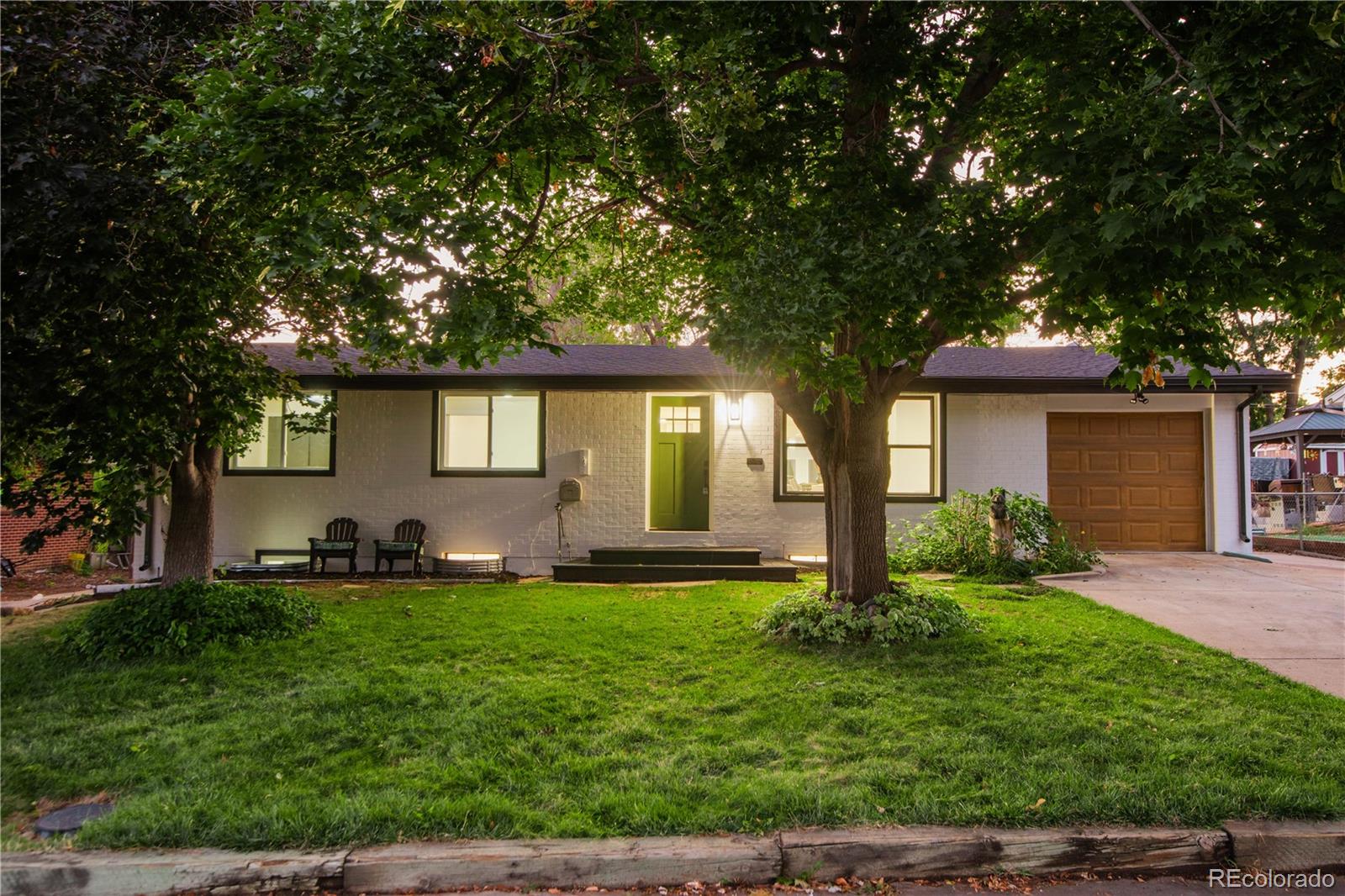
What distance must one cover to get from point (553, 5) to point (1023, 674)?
18.4 feet

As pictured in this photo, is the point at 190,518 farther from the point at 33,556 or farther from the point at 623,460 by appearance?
the point at 33,556

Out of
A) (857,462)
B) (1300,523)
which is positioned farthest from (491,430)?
(1300,523)

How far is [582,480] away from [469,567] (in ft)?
7.08

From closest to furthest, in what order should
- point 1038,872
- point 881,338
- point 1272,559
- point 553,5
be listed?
point 1038,872, point 553,5, point 881,338, point 1272,559

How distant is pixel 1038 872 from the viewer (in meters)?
3.09

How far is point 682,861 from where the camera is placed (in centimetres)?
306

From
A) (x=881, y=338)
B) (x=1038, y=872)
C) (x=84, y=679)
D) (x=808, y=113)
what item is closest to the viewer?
(x=1038, y=872)

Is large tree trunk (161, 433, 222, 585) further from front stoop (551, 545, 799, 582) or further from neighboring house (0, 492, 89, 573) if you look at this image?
neighboring house (0, 492, 89, 573)

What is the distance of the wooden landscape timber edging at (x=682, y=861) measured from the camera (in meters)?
2.99

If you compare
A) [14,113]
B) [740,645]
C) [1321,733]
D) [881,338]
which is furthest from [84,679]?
[1321,733]

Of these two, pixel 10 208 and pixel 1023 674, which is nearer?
pixel 10 208

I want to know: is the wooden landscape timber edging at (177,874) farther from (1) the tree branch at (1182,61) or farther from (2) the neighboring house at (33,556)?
(2) the neighboring house at (33,556)

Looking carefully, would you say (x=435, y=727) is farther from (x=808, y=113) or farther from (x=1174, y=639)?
(x=1174, y=639)

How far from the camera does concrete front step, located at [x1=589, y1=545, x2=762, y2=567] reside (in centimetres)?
1063
